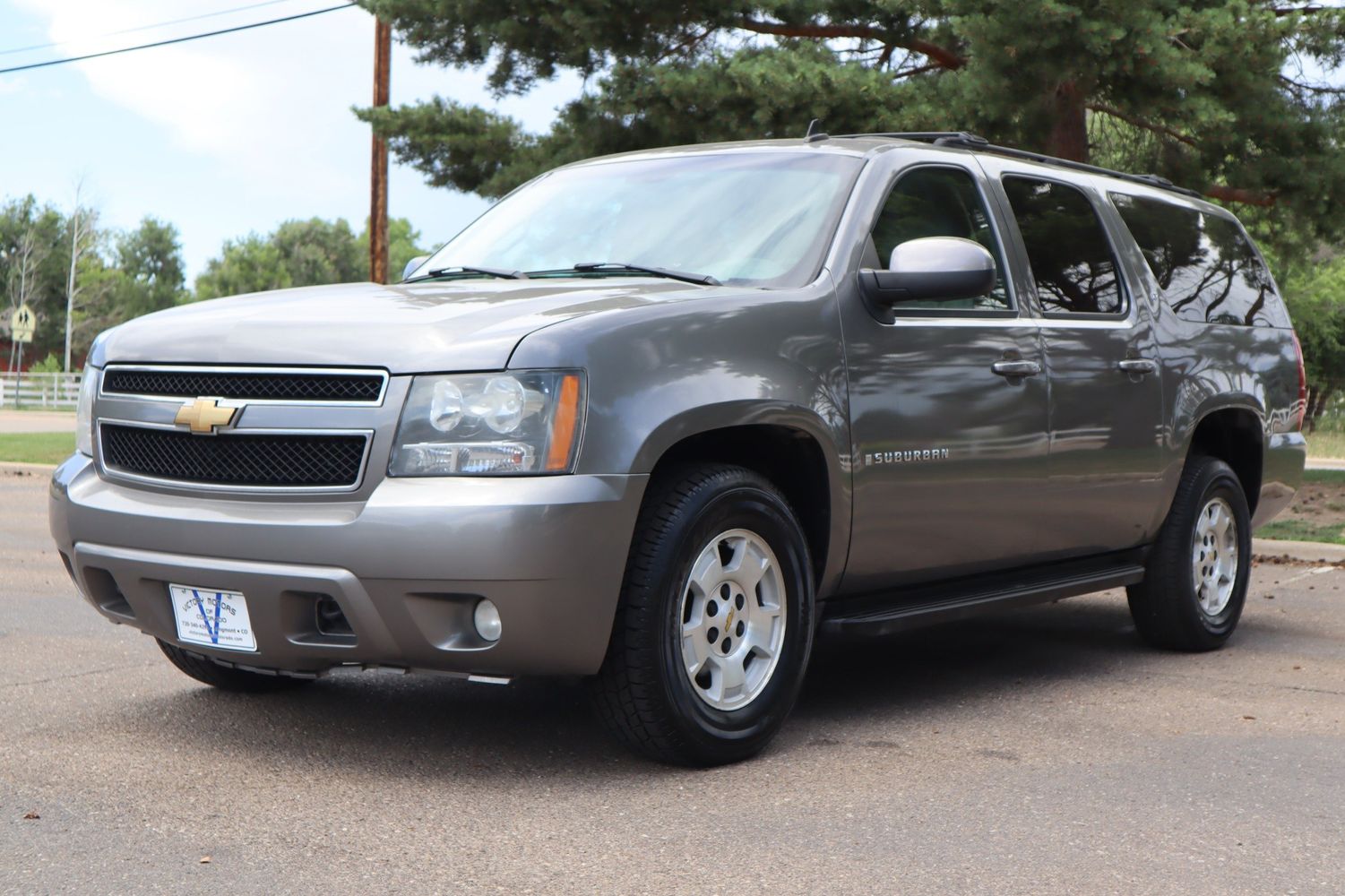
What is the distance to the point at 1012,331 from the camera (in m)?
5.71

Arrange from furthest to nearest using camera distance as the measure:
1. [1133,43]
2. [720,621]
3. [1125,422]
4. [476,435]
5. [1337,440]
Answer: [1337,440]
[1133,43]
[1125,422]
[720,621]
[476,435]

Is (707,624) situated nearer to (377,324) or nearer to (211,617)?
(377,324)

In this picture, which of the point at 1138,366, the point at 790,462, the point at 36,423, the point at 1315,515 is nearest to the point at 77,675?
the point at 790,462

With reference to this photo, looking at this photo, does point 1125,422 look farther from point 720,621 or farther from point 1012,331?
point 720,621

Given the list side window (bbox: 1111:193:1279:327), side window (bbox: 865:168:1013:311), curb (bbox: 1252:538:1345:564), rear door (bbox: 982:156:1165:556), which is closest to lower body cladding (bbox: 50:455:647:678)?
side window (bbox: 865:168:1013:311)

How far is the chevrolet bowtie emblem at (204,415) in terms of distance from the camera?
4.43 m

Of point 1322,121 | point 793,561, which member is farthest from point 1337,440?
point 793,561

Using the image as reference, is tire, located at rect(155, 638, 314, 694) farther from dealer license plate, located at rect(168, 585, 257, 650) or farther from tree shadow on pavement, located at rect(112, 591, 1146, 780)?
dealer license plate, located at rect(168, 585, 257, 650)

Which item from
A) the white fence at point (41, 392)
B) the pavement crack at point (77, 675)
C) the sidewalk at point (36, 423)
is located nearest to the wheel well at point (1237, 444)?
the pavement crack at point (77, 675)

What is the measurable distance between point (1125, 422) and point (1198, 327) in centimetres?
92

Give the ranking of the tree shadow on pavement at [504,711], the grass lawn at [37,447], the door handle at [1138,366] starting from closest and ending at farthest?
the tree shadow on pavement at [504,711] → the door handle at [1138,366] → the grass lawn at [37,447]

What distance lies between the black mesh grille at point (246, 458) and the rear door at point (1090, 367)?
8.79 ft

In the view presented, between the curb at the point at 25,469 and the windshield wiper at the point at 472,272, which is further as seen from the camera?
the curb at the point at 25,469

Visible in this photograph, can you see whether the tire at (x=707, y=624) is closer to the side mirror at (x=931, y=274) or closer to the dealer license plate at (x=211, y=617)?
the side mirror at (x=931, y=274)
